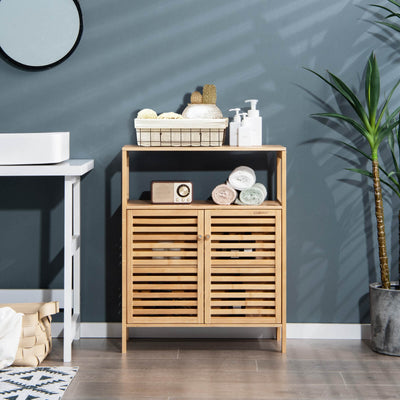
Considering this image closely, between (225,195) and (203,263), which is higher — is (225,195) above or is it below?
above

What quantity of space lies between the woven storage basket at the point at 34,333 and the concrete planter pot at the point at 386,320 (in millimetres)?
1570

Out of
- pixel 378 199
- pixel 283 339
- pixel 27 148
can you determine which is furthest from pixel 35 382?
pixel 378 199

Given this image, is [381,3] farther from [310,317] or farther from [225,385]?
[225,385]

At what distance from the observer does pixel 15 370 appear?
2.90 meters

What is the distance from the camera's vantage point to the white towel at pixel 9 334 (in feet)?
9.55

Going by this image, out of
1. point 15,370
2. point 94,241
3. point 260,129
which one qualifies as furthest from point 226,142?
point 15,370

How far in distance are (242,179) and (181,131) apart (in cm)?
38

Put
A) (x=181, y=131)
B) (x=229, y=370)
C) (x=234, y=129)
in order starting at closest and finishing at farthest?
(x=229, y=370)
(x=181, y=131)
(x=234, y=129)

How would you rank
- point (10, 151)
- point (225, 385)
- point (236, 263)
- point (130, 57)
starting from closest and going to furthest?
point (225, 385) → point (10, 151) → point (236, 263) → point (130, 57)

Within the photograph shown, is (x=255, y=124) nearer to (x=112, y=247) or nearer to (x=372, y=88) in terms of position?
(x=372, y=88)

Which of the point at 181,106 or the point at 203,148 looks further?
the point at 181,106

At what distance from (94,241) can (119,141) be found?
55 cm

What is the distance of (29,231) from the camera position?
3428 millimetres

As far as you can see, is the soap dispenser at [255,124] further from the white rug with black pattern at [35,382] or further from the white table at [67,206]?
the white rug with black pattern at [35,382]
